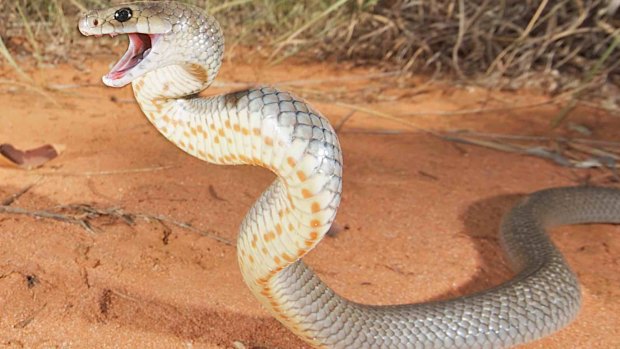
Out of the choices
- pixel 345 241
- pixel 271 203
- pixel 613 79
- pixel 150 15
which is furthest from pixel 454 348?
pixel 613 79

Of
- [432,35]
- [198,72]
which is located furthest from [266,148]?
[432,35]

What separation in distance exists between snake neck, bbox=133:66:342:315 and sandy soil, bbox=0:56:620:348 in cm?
54

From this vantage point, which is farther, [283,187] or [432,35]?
[432,35]

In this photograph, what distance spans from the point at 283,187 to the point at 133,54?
0.56 metres

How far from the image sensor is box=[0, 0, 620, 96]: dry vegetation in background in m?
5.01

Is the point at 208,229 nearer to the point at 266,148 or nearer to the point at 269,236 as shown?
the point at 269,236

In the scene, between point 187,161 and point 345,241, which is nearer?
point 345,241

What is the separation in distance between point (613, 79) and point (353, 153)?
2.82m

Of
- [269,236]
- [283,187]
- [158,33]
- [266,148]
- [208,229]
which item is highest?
[158,33]

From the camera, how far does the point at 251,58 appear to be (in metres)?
5.49

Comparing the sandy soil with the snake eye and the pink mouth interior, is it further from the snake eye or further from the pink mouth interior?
the snake eye

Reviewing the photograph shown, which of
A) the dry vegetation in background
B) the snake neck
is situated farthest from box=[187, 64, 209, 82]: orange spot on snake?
the dry vegetation in background

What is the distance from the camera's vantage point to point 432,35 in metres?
5.32

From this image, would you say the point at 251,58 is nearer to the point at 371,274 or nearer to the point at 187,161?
the point at 187,161
